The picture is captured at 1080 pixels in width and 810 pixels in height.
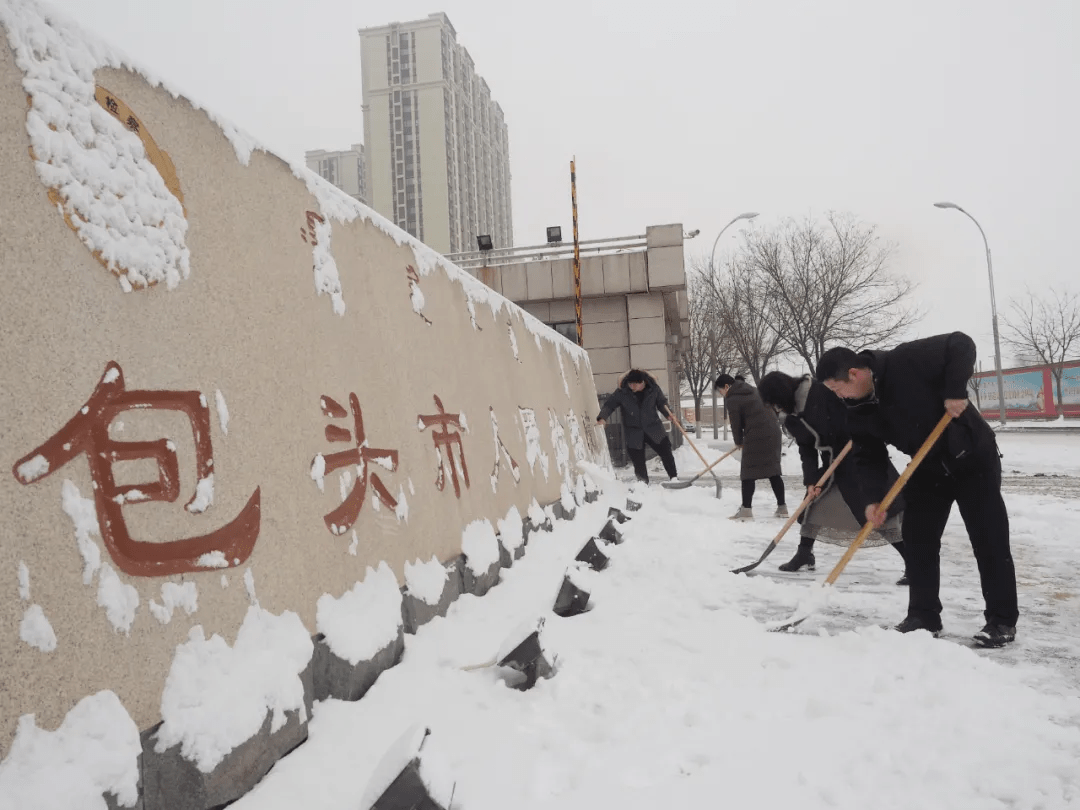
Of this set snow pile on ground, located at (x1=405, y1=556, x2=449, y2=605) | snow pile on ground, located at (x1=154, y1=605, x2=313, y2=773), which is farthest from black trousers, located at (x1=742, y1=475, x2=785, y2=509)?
snow pile on ground, located at (x1=154, y1=605, x2=313, y2=773)

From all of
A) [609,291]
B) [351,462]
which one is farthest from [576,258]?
[351,462]

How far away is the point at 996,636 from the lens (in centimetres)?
337

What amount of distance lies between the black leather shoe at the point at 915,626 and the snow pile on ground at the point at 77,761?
3490 mm

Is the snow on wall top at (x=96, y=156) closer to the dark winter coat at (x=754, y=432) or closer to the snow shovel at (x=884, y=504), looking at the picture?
the snow shovel at (x=884, y=504)

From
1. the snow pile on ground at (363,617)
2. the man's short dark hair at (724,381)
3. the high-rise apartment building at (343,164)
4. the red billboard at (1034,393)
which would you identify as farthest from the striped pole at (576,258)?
the high-rise apartment building at (343,164)

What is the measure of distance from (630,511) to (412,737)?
6498mm

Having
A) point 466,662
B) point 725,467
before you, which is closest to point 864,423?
point 466,662

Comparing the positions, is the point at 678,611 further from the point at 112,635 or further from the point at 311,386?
the point at 112,635

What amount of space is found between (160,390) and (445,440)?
2326 mm

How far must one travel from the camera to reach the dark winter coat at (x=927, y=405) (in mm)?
3457

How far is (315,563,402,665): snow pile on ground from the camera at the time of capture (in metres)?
2.50

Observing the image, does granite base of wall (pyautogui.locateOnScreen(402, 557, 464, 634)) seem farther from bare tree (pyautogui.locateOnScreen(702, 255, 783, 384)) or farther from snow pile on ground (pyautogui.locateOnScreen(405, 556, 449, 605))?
bare tree (pyautogui.locateOnScreen(702, 255, 783, 384))

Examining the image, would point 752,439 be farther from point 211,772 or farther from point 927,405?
point 211,772

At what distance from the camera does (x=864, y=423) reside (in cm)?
399
